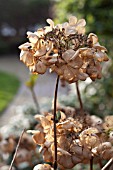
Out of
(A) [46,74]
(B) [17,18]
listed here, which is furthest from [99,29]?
(B) [17,18]

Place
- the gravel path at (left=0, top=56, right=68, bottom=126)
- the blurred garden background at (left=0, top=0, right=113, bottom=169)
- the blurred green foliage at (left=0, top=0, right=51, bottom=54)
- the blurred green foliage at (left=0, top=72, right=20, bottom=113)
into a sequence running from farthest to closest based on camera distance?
the blurred green foliage at (left=0, top=0, right=51, bottom=54), the blurred green foliage at (left=0, top=72, right=20, bottom=113), the gravel path at (left=0, top=56, right=68, bottom=126), the blurred garden background at (left=0, top=0, right=113, bottom=169)

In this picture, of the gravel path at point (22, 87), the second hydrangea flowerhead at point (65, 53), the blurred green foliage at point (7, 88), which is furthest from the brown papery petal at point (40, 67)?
the blurred green foliage at point (7, 88)

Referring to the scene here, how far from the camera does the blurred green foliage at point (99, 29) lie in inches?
142

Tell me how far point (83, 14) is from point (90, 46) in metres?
3.06

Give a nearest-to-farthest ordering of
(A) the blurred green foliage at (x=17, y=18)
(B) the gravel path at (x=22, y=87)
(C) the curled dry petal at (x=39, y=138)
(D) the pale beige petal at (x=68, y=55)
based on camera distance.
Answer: (D) the pale beige petal at (x=68, y=55) → (C) the curled dry petal at (x=39, y=138) → (B) the gravel path at (x=22, y=87) → (A) the blurred green foliage at (x=17, y=18)

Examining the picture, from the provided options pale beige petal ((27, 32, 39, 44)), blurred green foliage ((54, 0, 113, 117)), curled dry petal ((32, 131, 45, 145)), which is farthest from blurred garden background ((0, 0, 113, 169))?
pale beige petal ((27, 32, 39, 44))

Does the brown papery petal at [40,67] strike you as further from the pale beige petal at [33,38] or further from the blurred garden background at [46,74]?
the blurred garden background at [46,74]

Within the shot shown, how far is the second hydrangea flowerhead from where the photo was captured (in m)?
0.70

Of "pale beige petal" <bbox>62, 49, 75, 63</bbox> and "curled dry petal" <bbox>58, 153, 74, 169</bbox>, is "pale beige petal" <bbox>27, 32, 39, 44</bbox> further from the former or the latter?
"curled dry petal" <bbox>58, 153, 74, 169</bbox>

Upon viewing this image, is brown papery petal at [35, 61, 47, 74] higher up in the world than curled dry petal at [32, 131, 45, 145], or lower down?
higher up

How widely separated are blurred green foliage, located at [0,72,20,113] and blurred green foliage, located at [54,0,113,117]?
7.08 ft

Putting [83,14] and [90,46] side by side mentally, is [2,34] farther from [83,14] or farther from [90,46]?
[90,46]

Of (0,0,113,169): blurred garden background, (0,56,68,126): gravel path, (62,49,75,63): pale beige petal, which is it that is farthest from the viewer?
(0,56,68,126): gravel path

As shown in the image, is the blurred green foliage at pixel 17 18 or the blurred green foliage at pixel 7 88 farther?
the blurred green foliage at pixel 17 18
